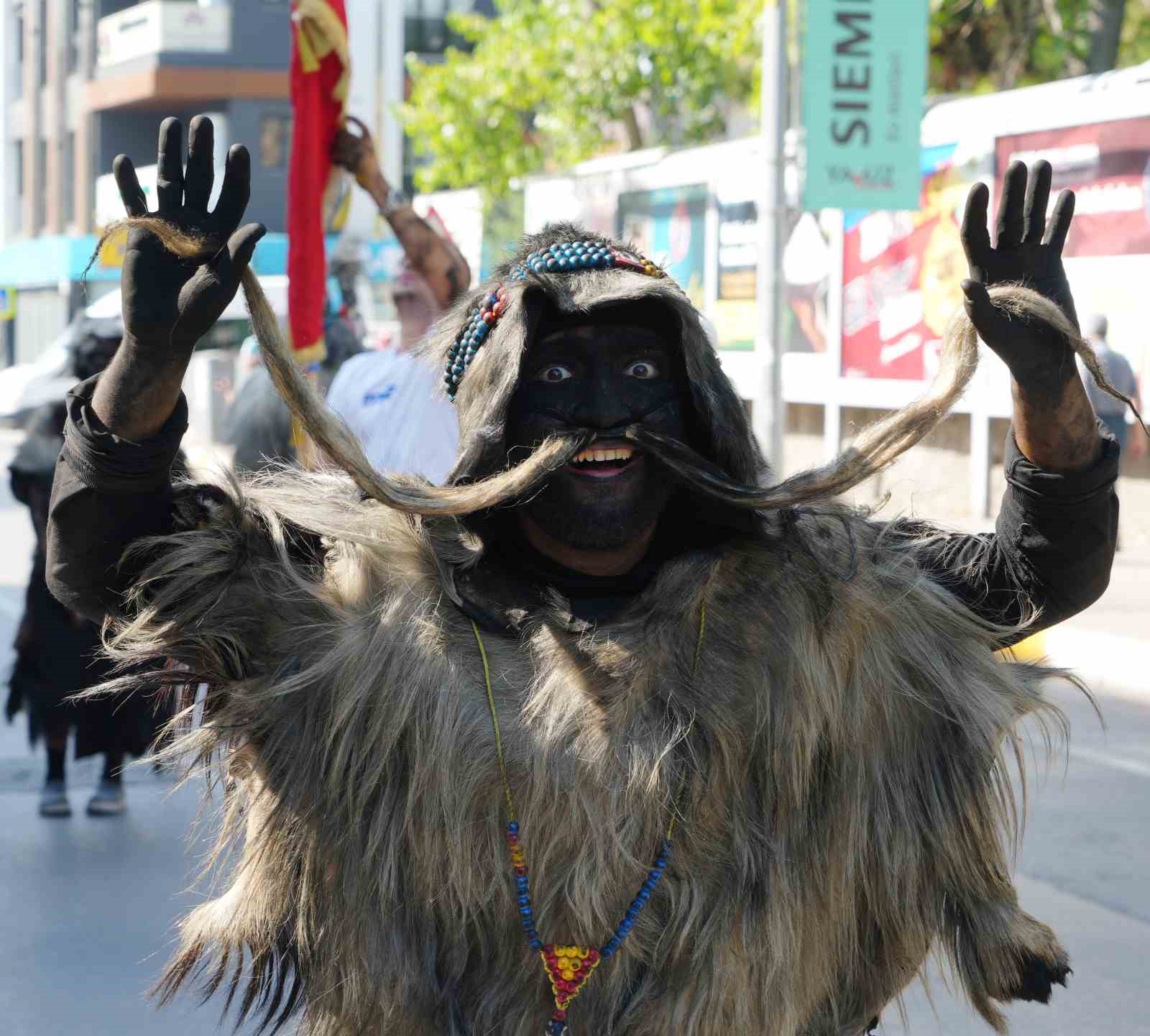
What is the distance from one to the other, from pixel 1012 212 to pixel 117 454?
3.57 feet

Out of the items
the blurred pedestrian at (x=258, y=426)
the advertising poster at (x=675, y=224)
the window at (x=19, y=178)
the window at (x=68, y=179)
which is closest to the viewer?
the blurred pedestrian at (x=258, y=426)

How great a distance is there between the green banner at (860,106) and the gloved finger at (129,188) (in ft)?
34.4

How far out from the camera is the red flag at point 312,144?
4.88 metres

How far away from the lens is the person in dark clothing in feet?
20.5

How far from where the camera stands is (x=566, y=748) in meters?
2.08

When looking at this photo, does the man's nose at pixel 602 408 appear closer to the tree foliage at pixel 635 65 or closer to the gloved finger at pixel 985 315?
the gloved finger at pixel 985 315

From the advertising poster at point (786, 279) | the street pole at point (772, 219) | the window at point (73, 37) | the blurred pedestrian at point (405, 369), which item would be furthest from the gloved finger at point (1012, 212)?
the window at point (73, 37)

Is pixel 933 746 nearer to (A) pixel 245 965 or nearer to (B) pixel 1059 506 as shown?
(B) pixel 1059 506

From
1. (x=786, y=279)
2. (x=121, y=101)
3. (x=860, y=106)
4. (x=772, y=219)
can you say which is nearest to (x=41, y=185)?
(x=121, y=101)

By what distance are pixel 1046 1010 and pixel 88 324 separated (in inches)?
145

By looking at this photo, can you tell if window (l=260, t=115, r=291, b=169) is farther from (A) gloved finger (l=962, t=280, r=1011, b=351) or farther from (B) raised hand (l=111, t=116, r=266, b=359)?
(A) gloved finger (l=962, t=280, r=1011, b=351)

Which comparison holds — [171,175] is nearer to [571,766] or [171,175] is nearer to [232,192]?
[232,192]

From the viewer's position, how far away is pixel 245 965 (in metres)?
2.39

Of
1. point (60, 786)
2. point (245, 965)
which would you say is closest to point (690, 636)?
point (245, 965)
